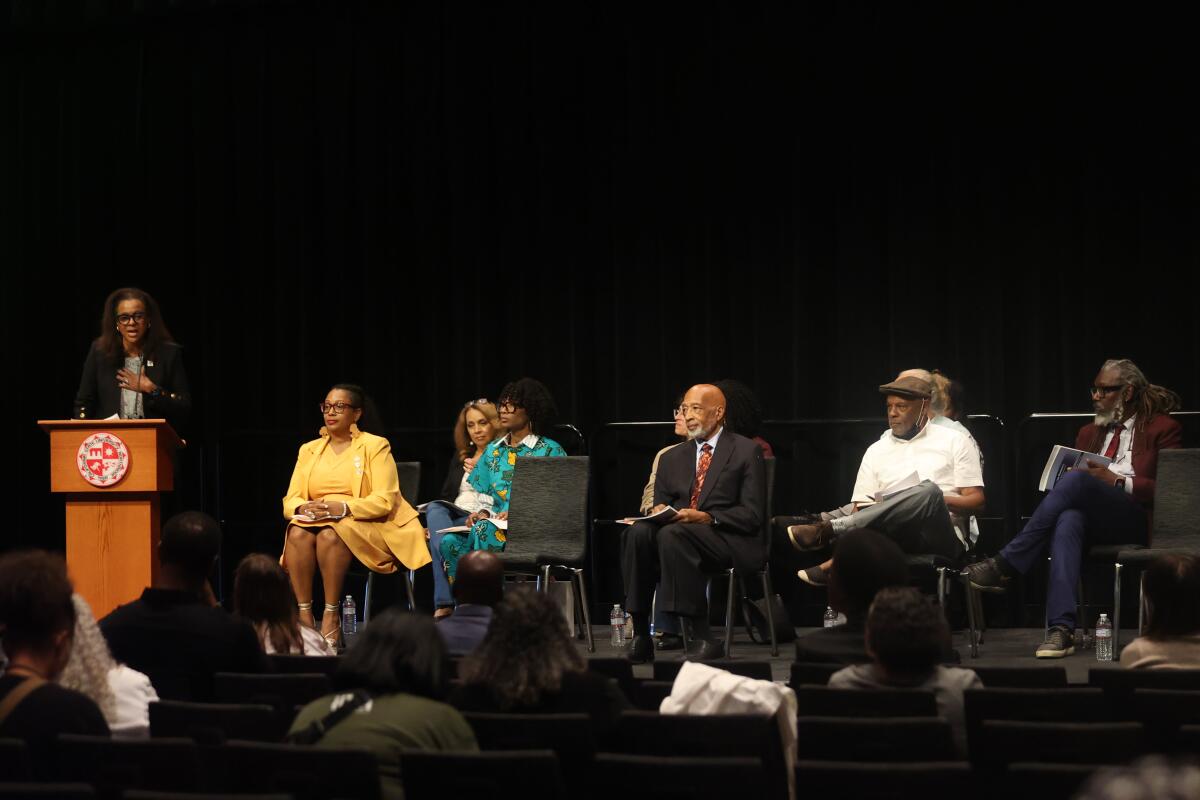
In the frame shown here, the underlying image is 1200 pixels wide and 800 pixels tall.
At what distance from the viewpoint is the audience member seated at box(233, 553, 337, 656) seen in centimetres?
393

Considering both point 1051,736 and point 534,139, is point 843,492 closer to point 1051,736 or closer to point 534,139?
point 534,139

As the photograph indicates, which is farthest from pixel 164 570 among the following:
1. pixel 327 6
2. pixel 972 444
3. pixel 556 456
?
pixel 327 6

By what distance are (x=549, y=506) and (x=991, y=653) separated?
2.07 metres

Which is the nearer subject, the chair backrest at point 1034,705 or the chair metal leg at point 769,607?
the chair backrest at point 1034,705

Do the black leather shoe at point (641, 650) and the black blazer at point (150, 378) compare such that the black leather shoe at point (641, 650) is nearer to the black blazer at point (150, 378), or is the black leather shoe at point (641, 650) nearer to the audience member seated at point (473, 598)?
the audience member seated at point (473, 598)

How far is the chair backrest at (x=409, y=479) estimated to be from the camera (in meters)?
7.21

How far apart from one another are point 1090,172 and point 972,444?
182 centimetres

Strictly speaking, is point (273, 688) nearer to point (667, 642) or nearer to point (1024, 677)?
point (1024, 677)

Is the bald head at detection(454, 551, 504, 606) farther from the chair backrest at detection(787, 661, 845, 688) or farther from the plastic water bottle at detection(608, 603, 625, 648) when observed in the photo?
the plastic water bottle at detection(608, 603, 625, 648)

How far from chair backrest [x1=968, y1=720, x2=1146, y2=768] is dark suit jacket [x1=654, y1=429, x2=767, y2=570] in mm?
3183

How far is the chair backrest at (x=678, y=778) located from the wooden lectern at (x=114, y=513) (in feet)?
11.8

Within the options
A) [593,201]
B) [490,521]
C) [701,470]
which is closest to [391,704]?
[701,470]

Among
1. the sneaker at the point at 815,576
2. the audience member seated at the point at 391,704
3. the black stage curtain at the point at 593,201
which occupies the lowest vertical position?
the sneaker at the point at 815,576

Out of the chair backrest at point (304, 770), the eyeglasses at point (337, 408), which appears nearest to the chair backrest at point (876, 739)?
the chair backrest at point (304, 770)
